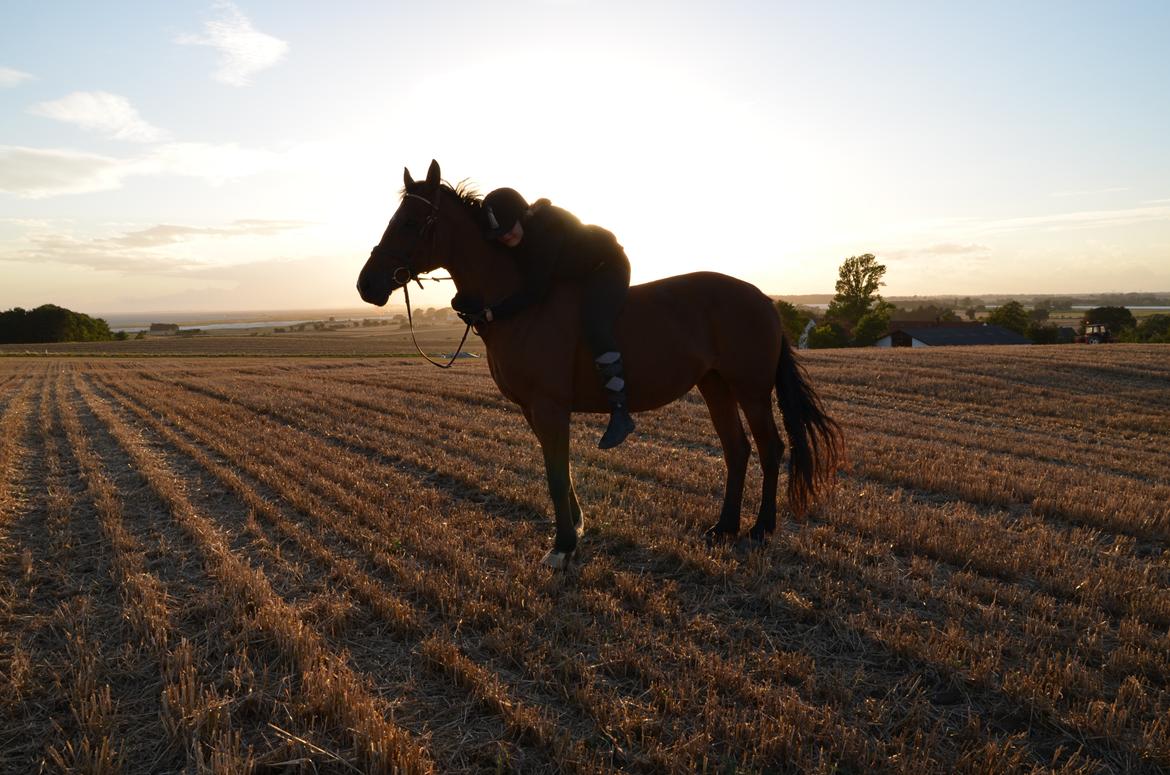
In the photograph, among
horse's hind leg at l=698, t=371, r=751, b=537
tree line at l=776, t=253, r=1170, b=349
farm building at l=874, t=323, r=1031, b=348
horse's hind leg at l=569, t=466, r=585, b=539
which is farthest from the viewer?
tree line at l=776, t=253, r=1170, b=349

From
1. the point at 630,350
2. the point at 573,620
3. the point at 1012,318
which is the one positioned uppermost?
the point at 1012,318

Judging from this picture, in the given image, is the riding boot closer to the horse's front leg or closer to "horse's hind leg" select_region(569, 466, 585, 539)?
the horse's front leg

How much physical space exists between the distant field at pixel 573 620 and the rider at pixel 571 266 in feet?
5.06

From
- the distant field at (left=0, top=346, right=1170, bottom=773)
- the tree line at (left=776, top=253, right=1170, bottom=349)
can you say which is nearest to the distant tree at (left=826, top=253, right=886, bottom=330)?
the tree line at (left=776, top=253, right=1170, bottom=349)

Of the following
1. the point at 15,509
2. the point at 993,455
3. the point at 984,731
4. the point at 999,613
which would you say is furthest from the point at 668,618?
the point at 993,455

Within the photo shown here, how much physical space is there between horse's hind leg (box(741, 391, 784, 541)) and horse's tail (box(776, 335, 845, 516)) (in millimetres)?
180

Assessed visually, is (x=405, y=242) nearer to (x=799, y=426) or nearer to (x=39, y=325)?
(x=799, y=426)

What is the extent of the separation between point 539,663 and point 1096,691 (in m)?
2.90

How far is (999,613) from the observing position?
4.20m

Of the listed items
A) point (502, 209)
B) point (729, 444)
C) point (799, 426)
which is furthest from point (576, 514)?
point (502, 209)

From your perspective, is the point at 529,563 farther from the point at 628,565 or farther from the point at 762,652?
the point at 762,652

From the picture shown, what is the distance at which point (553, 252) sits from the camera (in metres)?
5.00

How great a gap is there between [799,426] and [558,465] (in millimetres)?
2275

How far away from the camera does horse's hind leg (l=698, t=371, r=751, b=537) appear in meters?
5.71
